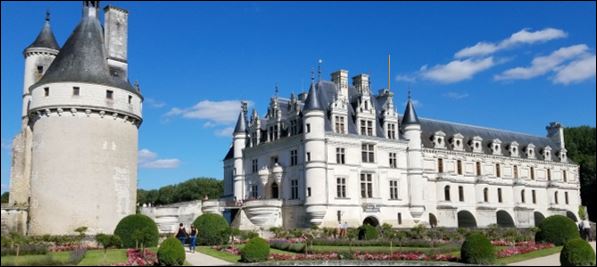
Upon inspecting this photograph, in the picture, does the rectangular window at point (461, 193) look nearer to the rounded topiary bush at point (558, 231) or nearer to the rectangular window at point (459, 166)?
the rectangular window at point (459, 166)

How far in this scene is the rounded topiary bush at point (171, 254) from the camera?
21234 mm

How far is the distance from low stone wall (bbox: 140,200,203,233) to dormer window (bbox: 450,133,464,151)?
23619mm

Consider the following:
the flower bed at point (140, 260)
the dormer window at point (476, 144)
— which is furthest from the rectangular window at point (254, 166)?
the flower bed at point (140, 260)

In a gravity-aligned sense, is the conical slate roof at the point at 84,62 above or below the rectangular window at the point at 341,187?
above


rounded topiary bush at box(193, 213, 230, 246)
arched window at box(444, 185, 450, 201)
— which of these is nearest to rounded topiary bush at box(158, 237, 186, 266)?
rounded topiary bush at box(193, 213, 230, 246)

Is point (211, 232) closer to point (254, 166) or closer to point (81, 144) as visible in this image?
point (81, 144)

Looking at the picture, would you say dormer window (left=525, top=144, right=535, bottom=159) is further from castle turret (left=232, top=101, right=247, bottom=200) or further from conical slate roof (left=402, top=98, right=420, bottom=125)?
castle turret (left=232, top=101, right=247, bottom=200)

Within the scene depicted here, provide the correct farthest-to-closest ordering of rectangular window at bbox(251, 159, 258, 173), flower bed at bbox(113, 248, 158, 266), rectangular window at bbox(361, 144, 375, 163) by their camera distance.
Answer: rectangular window at bbox(251, 159, 258, 173) < rectangular window at bbox(361, 144, 375, 163) < flower bed at bbox(113, 248, 158, 266)

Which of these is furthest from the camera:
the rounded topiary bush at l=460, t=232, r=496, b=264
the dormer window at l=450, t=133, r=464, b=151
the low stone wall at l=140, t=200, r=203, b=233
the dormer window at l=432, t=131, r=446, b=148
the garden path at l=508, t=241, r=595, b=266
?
the dormer window at l=450, t=133, r=464, b=151

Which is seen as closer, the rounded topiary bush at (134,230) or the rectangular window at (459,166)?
the rounded topiary bush at (134,230)

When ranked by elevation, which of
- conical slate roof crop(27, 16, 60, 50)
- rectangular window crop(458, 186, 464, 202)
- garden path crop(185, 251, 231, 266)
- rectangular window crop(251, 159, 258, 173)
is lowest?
garden path crop(185, 251, 231, 266)

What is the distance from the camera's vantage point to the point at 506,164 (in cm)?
5712

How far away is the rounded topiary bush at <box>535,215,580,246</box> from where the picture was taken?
95.8ft

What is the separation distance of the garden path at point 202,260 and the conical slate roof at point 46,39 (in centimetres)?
2173
